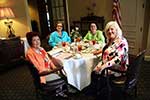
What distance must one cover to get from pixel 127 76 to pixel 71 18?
4554 mm

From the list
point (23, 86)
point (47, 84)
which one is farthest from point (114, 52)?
point (23, 86)

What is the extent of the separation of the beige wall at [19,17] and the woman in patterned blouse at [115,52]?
3.37 meters

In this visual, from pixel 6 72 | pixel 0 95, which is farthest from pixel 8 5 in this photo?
pixel 0 95

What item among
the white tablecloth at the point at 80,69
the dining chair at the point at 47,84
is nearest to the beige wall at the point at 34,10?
the white tablecloth at the point at 80,69

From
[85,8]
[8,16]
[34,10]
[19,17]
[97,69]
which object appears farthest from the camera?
[34,10]

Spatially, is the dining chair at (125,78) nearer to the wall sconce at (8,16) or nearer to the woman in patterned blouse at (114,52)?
the woman in patterned blouse at (114,52)

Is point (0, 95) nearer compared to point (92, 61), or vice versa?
point (92, 61)

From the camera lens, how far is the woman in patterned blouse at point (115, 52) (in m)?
2.29

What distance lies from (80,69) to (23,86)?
154 cm

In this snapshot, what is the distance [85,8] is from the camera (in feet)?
19.5

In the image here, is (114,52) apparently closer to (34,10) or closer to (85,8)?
(85,8)

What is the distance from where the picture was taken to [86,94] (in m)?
2.94

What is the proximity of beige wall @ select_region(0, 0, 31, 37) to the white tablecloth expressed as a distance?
2966 millimetres

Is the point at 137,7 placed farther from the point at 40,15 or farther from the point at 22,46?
the point at 40,15
